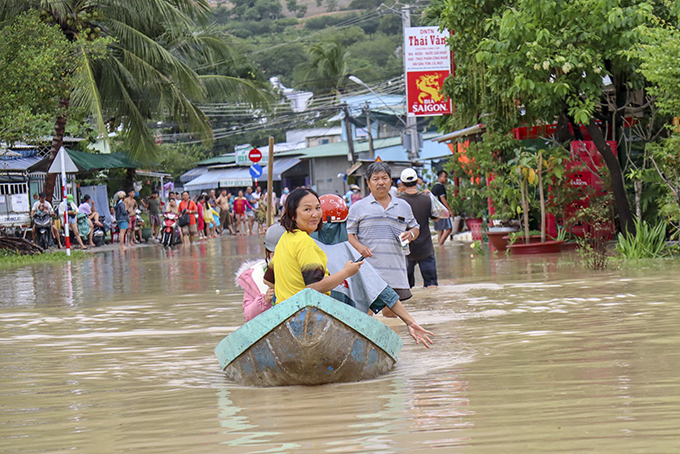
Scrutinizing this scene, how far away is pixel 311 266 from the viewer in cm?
589

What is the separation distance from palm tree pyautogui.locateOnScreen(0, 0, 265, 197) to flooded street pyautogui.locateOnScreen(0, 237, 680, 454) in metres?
13.1

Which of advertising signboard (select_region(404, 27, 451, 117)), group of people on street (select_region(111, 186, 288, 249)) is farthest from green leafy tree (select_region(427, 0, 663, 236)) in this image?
group of people on street (select_region(111, 186, 288, 249))

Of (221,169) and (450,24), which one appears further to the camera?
(221,169)

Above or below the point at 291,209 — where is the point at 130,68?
above

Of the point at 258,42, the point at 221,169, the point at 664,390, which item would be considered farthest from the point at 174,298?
the point at 258,42

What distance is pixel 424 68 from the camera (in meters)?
22.2

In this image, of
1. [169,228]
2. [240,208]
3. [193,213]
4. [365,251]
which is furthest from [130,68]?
[365,251]

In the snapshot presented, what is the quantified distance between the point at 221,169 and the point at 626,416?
5543 centimetres

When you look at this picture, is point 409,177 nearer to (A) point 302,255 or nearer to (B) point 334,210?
(B) point 334,210

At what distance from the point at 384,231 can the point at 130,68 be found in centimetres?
1889

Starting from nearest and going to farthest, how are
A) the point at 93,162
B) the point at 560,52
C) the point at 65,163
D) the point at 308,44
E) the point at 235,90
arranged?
the point at 560,52, the point at 65,163, the point at 93,162, the point at 235,90, the point at 308,44

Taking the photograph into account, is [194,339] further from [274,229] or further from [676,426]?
[676,426]

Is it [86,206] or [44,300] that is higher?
[86,206]

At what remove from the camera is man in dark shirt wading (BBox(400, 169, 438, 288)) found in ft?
35.8
